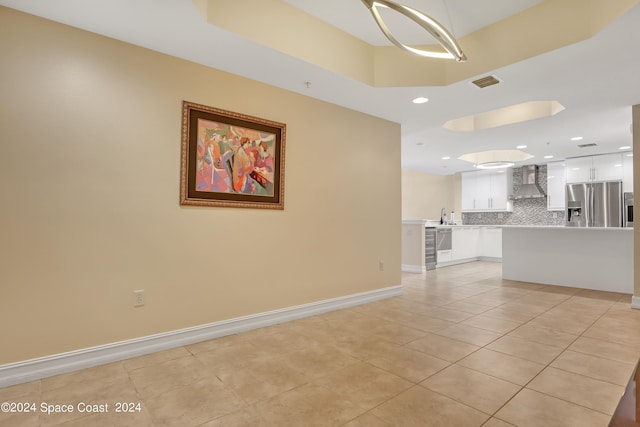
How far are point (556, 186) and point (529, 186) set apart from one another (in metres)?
0.64

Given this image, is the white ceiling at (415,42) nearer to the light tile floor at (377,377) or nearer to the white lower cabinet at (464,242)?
the light tile floor at (377,377)

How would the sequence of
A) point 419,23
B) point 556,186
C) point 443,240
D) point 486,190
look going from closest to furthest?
point 419,23
point 443,240
point 556,186
point 486,190

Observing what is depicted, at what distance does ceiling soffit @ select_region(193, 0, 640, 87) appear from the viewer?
8.29 ft

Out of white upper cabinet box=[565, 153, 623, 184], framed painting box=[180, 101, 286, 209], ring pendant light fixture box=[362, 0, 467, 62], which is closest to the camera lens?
ring pendant light fixture box=[362, 0, 467, 62]

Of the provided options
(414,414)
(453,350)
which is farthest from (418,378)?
(453,350)

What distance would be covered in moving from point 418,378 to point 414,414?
16.6 inches

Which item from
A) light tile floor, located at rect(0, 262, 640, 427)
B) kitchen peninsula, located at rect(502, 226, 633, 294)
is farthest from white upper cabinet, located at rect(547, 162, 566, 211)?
light tile floor, located at rect(0, 262, 640, 427)

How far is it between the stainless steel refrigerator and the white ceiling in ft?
7.03

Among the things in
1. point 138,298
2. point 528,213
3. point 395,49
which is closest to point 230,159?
point 138,298

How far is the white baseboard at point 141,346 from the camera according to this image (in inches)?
87.0

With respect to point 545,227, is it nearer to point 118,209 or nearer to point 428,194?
point 428,194

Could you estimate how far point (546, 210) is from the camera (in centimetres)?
812

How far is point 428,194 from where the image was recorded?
929 cm

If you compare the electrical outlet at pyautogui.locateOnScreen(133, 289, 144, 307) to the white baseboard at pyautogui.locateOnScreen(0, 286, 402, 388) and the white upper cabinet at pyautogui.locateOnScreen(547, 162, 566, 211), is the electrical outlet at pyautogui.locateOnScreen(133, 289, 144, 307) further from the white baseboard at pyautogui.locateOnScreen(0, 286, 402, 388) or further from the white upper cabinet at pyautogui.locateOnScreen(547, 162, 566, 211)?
the white upper cabinet at pyautogui.locateOnScreen(547, 162, 566, 211)
